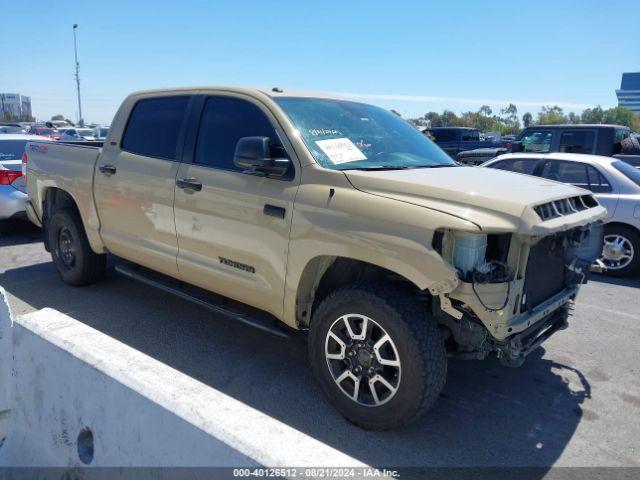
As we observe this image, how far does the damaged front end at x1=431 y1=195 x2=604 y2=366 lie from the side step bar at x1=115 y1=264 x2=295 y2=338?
1.23 metres

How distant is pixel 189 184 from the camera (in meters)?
4.13

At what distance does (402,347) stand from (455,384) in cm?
113

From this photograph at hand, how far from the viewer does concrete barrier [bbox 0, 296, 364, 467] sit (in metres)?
1.77

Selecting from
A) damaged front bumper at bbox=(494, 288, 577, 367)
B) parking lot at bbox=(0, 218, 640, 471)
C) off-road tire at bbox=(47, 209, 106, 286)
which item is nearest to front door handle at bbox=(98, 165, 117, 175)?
off-road tire at bbox=(47, 209, 106, 286)

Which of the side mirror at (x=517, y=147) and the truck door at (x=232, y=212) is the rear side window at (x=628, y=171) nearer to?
the side mirror at (x=517, y=147)

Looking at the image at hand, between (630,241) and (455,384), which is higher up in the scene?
(630,241)

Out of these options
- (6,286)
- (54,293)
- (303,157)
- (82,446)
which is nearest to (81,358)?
(82,446)

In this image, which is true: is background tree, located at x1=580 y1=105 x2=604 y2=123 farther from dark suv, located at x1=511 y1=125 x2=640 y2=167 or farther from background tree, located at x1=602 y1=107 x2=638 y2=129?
dark suv, located at x1=511 y1=125 x2=640 y2=167

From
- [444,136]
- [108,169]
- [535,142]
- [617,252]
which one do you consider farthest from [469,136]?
[108,169]

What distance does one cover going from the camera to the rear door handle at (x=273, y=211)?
352 centimetres

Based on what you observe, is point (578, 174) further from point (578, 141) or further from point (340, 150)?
point (340, 150)

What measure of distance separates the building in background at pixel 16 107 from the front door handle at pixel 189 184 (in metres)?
103

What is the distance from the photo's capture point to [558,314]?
11.8 feet

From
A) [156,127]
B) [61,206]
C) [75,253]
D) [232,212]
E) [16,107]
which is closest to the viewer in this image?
[232,212]
